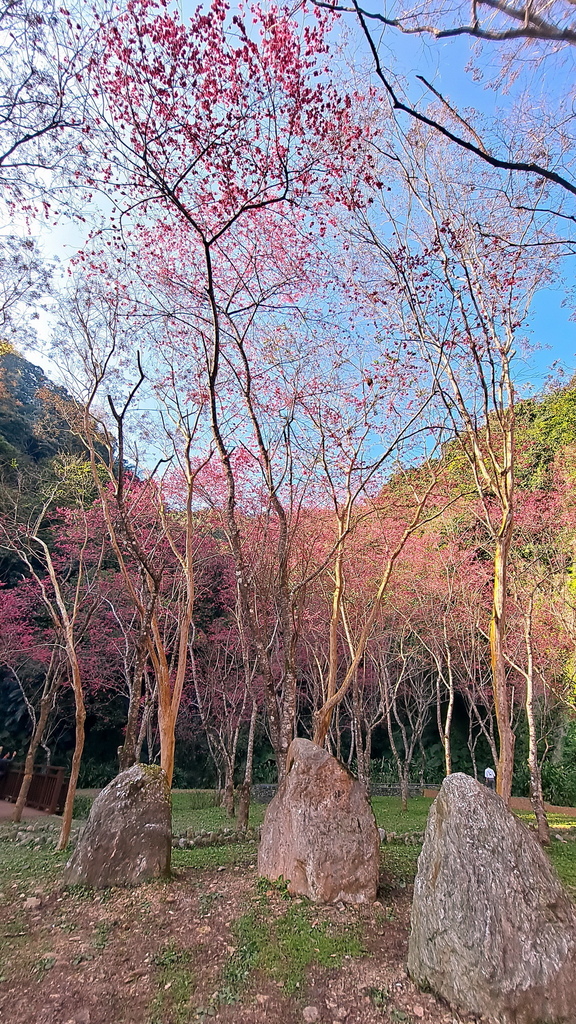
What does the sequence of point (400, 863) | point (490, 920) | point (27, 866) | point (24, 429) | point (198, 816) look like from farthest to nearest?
point (24, 429)
point (198, 816)
point (400, 863)
point (27, 866)
point (490, 920)

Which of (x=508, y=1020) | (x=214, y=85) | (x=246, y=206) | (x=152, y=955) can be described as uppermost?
(x=214, y=85)

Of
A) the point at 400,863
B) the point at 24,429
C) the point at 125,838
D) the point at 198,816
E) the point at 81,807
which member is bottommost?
the point at 81,807

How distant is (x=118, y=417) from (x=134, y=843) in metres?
4.07

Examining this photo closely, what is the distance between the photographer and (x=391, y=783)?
54.4 feet

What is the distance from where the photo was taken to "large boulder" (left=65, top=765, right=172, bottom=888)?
167 inches

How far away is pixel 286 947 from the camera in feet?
10.6

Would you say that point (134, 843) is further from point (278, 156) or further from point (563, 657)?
point (563, 657)

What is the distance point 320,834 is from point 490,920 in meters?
1.88

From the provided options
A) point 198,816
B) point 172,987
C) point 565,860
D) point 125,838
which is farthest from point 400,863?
point 198,816

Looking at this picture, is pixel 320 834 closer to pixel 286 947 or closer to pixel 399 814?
pixel 286 947

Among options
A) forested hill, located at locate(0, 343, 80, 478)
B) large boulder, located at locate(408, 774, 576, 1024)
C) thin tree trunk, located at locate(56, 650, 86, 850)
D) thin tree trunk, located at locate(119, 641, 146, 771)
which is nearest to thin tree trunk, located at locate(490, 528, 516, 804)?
large boulder, located at locate(408, 774, 576, 1024)

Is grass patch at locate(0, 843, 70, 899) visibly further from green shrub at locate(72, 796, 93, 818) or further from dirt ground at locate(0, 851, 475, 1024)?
green shrub at locate(72, 796, 93, 818)

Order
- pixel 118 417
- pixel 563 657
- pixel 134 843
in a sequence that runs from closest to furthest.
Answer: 1. pixel 134 843
2. pixel 118 417
3. pixel 563 657

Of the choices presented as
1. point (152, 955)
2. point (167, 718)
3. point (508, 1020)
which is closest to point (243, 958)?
point (152, 955)
